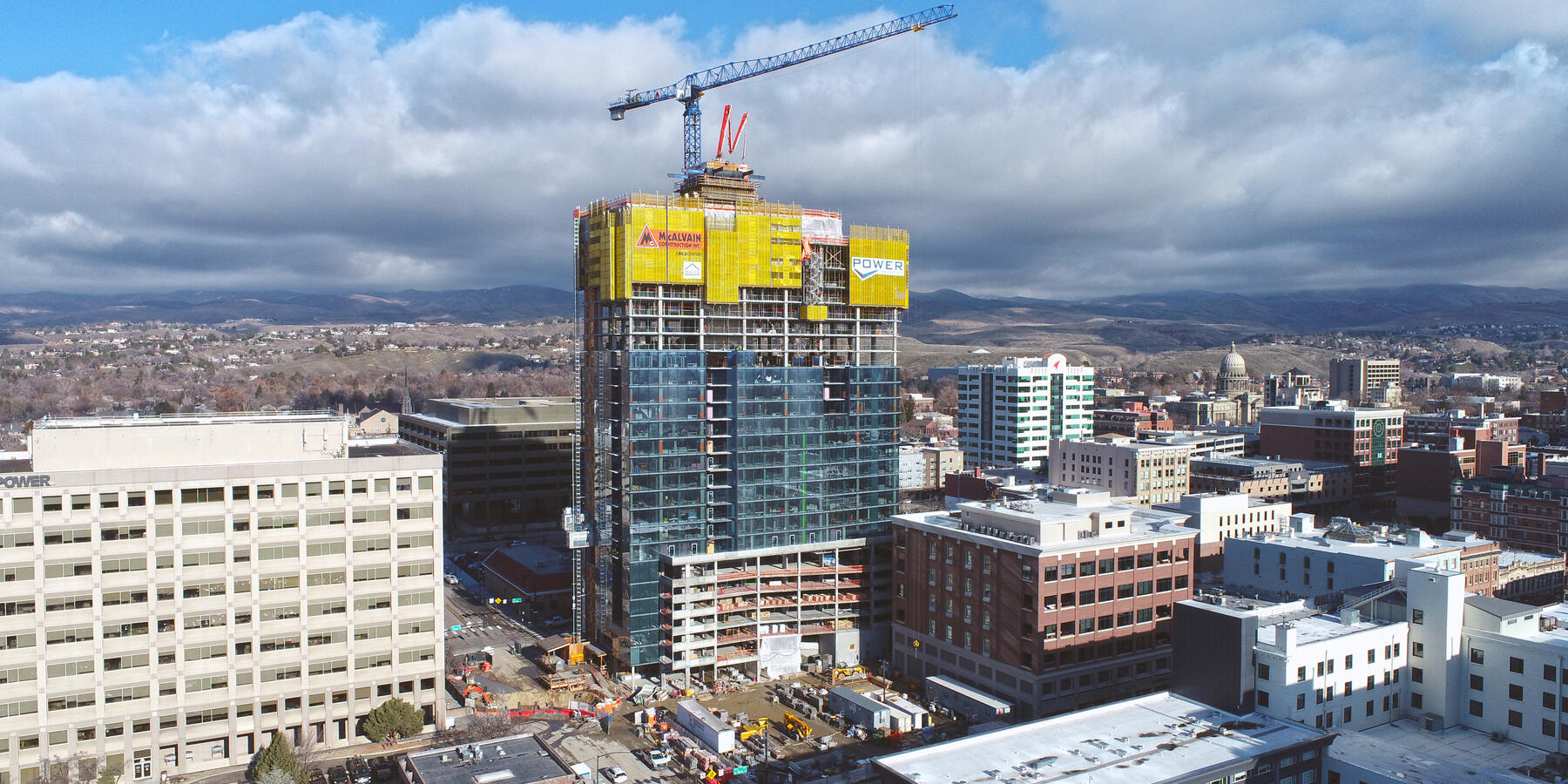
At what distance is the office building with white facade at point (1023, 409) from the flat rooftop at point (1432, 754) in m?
121

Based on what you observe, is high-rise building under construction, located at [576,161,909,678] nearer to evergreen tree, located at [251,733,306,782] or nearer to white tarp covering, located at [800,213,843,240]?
white tarp covering, located at [800,213,843,240]

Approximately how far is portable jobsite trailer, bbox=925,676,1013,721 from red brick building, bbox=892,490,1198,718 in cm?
165

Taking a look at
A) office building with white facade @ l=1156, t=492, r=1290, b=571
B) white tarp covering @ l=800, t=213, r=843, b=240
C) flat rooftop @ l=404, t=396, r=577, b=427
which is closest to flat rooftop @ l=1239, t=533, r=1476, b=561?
office building with white facade @ l=1156, t=492, r=1290, b=571

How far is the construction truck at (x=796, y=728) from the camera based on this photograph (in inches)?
2970

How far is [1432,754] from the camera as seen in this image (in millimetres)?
57031

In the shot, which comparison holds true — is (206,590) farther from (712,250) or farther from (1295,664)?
(1295,664)

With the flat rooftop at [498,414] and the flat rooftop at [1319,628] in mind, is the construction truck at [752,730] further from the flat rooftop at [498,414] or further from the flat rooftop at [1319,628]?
the flat rooftop at [498,414]

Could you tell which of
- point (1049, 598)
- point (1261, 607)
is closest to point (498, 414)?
point (1049, 598)

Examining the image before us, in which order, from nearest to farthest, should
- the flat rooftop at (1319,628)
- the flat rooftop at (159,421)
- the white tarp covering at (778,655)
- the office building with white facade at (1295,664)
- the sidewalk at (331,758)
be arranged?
the office building with white facade at (1295,664)
the flat rooftop at (1319,628)
the sidewalk at (331,758)
the flat rooftop at (159,421)
the white tarp covering at (778,655)

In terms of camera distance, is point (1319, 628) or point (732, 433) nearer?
point (1319, 628)

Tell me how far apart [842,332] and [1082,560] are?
107 ft

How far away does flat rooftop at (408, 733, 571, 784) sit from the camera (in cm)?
5978

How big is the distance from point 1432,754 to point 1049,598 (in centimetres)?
2503

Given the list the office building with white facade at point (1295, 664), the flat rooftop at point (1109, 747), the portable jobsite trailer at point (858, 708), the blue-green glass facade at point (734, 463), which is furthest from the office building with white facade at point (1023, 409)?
the flat rooftop at point (1109, 747)
